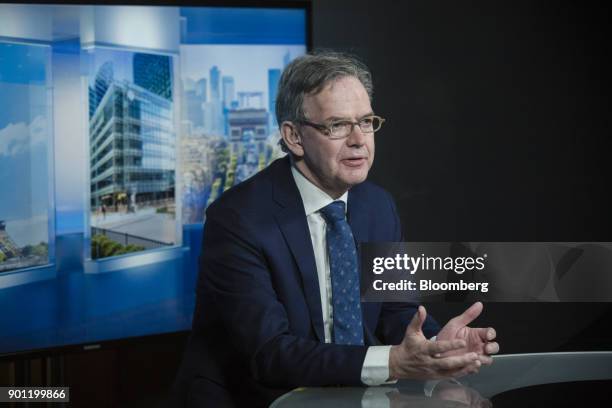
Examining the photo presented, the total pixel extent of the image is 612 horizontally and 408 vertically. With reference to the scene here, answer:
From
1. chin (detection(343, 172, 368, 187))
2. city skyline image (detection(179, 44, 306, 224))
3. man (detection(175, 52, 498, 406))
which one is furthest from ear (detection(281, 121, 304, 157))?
city skyline image (detection(179, 44, 306, 224))

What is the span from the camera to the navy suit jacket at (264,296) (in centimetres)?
150

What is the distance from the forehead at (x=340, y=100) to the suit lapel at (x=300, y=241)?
17 cm

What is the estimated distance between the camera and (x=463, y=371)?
1.34m

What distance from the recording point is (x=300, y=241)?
165 centimetres

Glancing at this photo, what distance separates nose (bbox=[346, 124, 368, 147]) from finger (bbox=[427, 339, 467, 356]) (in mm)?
530

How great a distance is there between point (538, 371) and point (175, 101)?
1.41m

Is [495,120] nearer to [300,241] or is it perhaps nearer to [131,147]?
[131,147]

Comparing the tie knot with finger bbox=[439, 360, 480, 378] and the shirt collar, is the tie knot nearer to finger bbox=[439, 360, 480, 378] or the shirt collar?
the shirt collar

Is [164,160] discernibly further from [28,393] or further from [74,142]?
[28,393]

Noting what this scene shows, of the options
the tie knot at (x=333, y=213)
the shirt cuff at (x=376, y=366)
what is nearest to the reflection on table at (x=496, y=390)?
the shirt cuff at (x=376, y=366)

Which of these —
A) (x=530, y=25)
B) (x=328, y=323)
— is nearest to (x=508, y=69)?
(x=530, y=25)

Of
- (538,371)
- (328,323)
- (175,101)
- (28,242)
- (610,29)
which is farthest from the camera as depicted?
(610,29)

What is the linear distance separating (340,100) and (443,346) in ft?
1.96

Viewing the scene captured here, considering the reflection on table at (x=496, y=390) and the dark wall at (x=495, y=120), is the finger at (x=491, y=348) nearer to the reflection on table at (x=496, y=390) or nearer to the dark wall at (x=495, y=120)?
the reflection on table at (x=496, y=390)
